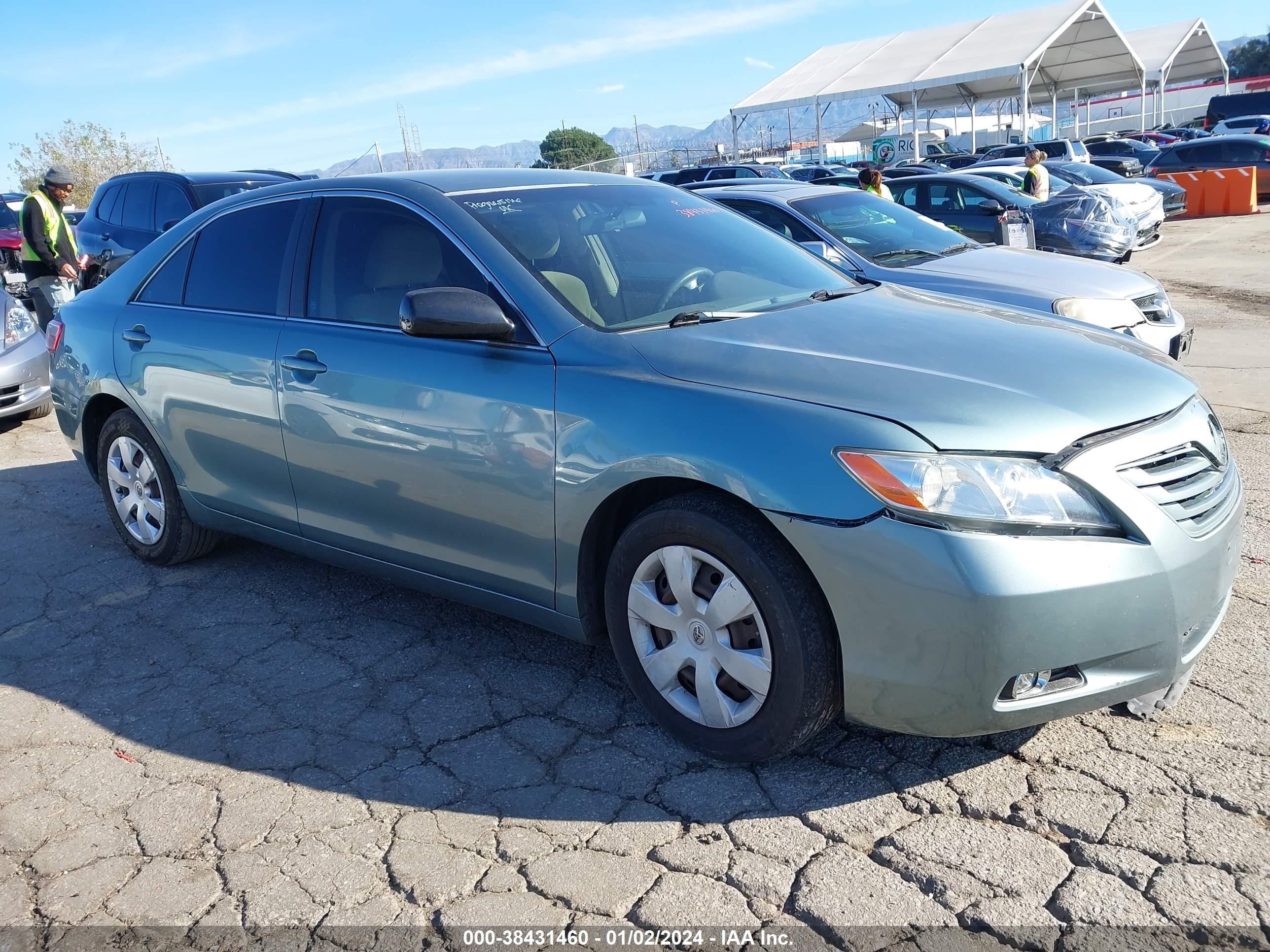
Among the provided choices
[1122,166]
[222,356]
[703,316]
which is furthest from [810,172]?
[703,316]

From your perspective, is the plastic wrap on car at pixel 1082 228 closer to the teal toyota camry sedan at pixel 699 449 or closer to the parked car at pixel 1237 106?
the teal toyota camry sedan at pixel 699 449

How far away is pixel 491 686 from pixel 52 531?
129 inches

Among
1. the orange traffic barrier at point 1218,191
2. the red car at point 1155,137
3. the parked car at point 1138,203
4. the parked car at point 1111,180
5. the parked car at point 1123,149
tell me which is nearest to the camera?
the parked car at point 1138,203

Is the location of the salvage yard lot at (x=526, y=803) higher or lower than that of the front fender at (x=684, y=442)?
lower

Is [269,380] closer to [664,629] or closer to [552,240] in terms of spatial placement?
[552,240]

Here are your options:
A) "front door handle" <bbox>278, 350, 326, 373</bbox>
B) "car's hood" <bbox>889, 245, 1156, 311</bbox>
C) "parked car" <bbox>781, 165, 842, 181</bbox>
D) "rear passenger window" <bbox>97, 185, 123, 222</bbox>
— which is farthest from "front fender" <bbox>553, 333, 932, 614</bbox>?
"parked car" <bbox>781, 165, 842, 181</bbox>

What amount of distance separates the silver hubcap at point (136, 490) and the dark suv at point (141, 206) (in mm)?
6499

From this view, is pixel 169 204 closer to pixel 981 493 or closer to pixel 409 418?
pixel 409 418

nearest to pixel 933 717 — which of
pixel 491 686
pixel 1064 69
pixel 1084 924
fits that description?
pixel 1084 924

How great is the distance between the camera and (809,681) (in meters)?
2.76

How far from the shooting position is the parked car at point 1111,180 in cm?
2027

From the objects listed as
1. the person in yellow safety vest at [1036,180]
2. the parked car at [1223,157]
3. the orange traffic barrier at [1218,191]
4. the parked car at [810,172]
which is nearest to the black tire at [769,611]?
the person in yellow safety vest at [1036,180]

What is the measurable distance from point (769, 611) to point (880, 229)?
5635 mm

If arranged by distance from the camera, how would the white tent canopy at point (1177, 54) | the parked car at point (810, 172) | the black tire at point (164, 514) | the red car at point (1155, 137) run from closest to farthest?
the black tire at point (164, 514) < the parked car at point (810, 172) < the red car at point (1155, 137) < the white tent canopy at point (1177, 54)
